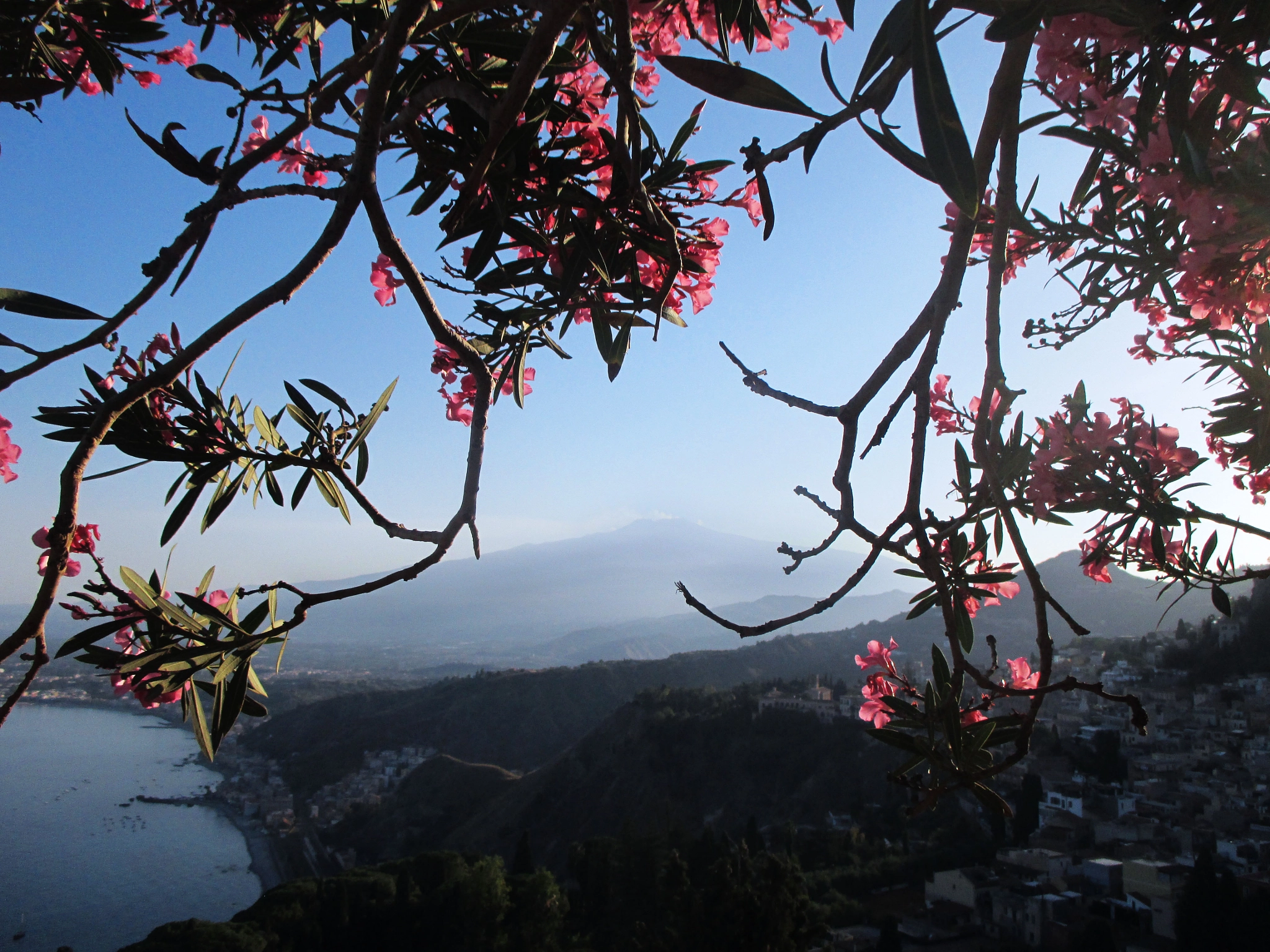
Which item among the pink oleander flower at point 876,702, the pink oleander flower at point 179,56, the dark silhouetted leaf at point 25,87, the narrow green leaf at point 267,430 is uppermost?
the pink oleander flower at point 179,56

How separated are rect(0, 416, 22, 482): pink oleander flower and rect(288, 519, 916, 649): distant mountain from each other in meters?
109

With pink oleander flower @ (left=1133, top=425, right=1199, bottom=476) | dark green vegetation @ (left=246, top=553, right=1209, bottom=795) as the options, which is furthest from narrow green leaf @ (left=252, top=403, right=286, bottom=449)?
dark green vegetation @ (left=246, top=553, right=1209, bottom=795)

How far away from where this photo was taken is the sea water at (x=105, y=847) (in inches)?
875

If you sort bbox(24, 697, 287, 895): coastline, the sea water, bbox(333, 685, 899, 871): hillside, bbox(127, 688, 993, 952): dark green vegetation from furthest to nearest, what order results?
bbox(333, 685, 899, 871): hillside < bbox(24, 697, 287, 895): coastline < the sea water < bbox(127, 688, 993, 952): dark green vegetation

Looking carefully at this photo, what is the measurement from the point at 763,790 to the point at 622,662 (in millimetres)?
18482

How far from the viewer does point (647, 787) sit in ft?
99.0

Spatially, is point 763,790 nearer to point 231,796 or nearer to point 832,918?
point 832,918

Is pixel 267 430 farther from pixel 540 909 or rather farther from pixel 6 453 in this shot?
pixel 540 909

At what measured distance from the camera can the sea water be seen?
22219 millimetres

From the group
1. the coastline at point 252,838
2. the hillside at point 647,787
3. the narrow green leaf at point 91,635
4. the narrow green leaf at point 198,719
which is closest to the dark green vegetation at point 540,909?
the coastline at point 252,838

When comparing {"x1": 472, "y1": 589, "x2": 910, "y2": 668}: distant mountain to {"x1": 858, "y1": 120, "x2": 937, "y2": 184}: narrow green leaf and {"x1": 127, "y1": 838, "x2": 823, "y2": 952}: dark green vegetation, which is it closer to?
{"x1": 127, "y1": 838, "x2": 823, "y2": 952}: dark green vegetation

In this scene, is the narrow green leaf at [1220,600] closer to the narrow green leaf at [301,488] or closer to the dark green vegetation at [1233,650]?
the narrow green leaf at [301,488]

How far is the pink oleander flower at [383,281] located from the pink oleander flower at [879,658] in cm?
128

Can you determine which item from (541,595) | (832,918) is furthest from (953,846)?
(541,595)
